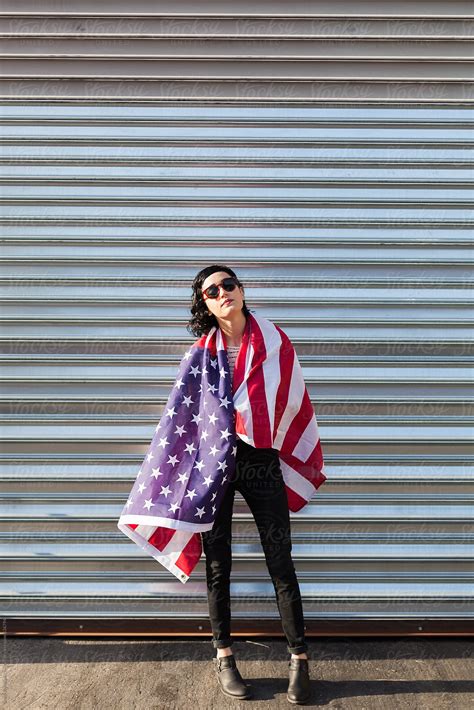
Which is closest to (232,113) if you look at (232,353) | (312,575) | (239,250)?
(239,250)

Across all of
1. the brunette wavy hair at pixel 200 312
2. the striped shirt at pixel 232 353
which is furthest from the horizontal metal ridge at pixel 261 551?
the brunette wavy hair at pixel 200 312

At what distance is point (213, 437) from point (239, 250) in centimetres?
130

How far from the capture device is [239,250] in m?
3.77

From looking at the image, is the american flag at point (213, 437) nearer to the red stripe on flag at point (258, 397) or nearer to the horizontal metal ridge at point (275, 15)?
the red stripe on flag at point (258, 397)

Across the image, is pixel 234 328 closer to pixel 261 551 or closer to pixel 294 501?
pixel 294 501

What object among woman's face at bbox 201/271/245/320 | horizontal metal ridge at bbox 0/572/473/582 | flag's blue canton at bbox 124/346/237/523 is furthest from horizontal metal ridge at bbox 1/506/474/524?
woman's face at bbox 201/271/245/320

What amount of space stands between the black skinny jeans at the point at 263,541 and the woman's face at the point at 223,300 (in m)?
0.68

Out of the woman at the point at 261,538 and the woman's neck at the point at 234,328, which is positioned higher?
the woman's neck at the point at 234,328

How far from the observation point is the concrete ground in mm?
3059

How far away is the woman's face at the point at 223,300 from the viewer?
10.1 ft

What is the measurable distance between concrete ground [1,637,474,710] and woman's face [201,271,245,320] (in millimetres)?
1986

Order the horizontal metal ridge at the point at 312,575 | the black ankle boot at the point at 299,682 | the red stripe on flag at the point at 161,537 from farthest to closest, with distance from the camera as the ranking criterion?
the horizontal metal ridge at the point at 312,575 → the red stripe on flag at the point at 161,537 → the black ankle boot at the point at 299,682

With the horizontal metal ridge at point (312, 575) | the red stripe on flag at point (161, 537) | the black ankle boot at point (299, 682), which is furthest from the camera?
the horizontal metal ridge at point (312, 575)

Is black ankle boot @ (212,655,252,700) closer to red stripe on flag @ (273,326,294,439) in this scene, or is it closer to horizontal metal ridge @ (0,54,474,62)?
red stripe on flag @ (273,326,294,439)
